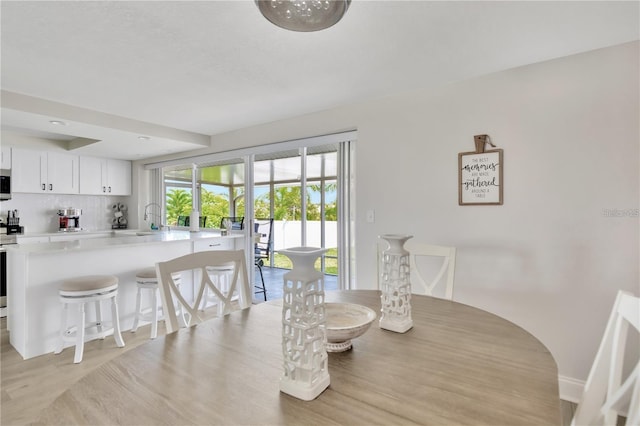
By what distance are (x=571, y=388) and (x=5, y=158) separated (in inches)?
256

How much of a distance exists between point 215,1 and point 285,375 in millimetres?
1649

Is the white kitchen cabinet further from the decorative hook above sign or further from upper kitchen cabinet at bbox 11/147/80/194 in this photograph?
the decorative hook above sign

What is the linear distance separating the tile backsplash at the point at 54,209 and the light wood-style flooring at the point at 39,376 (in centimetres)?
232

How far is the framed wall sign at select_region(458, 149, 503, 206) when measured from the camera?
2369mm

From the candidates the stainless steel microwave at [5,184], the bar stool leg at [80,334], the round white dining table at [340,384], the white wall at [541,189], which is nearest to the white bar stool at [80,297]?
the bar stool leg at [80,334]

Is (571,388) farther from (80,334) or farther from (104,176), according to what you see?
(104,176)

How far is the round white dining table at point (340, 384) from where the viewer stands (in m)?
0.73

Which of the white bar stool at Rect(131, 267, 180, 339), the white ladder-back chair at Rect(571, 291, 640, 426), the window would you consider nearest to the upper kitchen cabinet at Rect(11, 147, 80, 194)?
the window

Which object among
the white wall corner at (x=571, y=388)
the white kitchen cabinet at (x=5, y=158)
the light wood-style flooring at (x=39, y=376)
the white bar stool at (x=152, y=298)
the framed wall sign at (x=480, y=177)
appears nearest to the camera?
the light wood-style flooring at (x=39, y=376)

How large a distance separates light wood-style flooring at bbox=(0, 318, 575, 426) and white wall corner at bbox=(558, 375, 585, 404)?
56 millimetres

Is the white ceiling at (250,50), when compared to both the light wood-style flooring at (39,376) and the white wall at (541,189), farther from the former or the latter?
the light wood-style flooring at (39,376)

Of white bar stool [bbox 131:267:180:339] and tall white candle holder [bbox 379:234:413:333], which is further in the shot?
white bar stool [bbox 131:267:180:339]

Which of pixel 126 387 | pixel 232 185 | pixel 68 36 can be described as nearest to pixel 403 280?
pixel 126 387

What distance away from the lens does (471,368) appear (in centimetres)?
95
